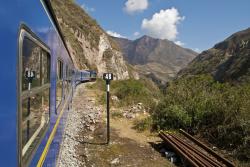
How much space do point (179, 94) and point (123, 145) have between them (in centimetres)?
402

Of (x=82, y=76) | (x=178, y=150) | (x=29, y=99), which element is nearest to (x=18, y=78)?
(x=29, y=99)

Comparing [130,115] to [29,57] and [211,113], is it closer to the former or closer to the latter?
[211,113]

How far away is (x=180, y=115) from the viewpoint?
11.2 metres

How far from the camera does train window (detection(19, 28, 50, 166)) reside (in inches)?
93.4

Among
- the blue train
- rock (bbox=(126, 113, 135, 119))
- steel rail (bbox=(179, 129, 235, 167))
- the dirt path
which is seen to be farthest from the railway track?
the blue train

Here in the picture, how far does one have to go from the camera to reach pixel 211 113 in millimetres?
10664

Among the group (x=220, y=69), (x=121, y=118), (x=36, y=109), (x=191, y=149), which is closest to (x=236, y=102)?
(x=191, y=149)

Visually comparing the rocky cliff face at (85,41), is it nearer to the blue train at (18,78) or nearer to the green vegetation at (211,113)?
the green vegetation at (211,113)

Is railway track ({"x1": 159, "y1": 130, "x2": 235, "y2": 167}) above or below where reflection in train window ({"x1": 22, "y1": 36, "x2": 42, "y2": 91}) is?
below

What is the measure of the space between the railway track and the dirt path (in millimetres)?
482

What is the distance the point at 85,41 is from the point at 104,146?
47749mm

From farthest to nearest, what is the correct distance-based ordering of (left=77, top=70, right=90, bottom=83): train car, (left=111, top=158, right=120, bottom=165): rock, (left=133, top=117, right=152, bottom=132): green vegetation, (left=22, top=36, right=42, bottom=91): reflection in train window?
(left=77, top=70, right=90, bottom=83): train car → (left=133, top=117, right=152, bottom=132): green vegetation → (left=111, top=158, right=120, bottom=165): rock → (left=22, top=36, right=42, bottom=91): reflection in train window

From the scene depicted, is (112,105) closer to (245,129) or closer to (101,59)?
(245,129)

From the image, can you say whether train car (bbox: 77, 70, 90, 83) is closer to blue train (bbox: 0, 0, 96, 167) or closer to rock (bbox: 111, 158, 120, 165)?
rock (bbox: 111, 158, 120, 165)
